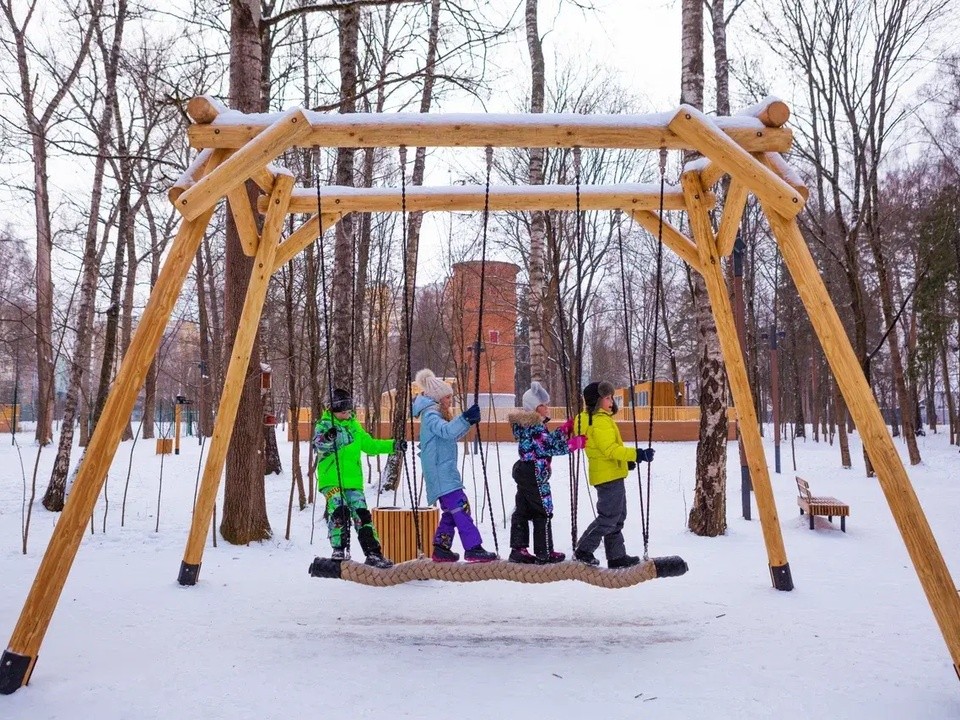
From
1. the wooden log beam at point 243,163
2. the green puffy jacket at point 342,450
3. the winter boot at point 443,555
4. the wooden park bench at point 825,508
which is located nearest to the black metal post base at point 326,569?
the winter boot at point 443,555

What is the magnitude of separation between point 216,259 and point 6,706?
61.3ft

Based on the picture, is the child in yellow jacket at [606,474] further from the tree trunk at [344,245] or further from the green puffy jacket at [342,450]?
the tree trunk at [344,245]

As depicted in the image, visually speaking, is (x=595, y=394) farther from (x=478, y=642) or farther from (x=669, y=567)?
(x=478, y=642)

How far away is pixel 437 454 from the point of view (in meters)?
5.20

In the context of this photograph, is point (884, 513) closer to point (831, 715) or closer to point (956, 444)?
point (831, 715)

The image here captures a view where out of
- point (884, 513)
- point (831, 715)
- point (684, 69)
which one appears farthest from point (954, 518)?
point (831, 715)

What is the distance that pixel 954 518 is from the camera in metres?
9.83

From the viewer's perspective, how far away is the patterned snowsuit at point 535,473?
5.14 m

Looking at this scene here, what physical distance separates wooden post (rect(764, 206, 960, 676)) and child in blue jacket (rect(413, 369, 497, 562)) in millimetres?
2225

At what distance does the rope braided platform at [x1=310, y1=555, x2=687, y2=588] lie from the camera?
4387mm

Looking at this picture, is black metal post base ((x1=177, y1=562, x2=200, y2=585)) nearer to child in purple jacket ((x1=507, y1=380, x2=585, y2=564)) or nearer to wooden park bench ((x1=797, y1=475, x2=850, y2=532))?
child in purple jacket ((x1=507, y1=380, x2=585, y2=564))

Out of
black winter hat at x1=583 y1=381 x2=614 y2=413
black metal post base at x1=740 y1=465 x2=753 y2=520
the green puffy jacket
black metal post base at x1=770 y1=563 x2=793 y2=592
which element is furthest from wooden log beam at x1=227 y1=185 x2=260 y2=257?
black metal post base at x1=740 y1=465 x2=753 y2=520

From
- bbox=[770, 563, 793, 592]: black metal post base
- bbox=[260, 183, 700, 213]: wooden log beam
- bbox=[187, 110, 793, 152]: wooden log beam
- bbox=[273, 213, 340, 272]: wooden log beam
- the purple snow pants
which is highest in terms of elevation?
bbox=[187, 110, 793, 152]: wooden log beam

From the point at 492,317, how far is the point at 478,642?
21687 mm
